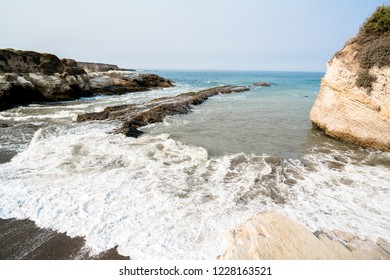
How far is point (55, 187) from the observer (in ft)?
22.6

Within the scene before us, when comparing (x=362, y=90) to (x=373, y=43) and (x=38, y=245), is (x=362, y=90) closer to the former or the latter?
(x=373, y=43)

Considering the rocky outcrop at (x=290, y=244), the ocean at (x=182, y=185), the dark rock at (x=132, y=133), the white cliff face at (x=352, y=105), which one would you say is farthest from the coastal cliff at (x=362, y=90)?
the dark rock at (x=132, y=133)

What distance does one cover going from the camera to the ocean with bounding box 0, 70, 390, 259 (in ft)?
17.0

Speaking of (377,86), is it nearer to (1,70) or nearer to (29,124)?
(29,124)

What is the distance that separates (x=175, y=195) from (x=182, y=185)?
608 mm

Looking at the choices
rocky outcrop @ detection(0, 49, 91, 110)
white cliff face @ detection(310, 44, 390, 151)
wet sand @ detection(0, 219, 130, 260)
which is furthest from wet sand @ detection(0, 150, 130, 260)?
rocky outcrop @ detection(0, 49, 91, 110)

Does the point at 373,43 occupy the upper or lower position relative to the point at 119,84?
upper

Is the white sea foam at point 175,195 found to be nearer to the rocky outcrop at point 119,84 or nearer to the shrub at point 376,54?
the shrub at point 376,54

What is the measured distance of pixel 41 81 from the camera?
82.6ft

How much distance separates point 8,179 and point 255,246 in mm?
7537

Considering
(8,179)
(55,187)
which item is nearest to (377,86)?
(55,187)

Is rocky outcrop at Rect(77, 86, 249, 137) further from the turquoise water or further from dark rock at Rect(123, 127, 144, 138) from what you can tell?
the turquoise water

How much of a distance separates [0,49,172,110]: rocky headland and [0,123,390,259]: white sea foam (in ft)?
53.7

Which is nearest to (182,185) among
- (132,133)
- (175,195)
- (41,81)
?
(175,195)
